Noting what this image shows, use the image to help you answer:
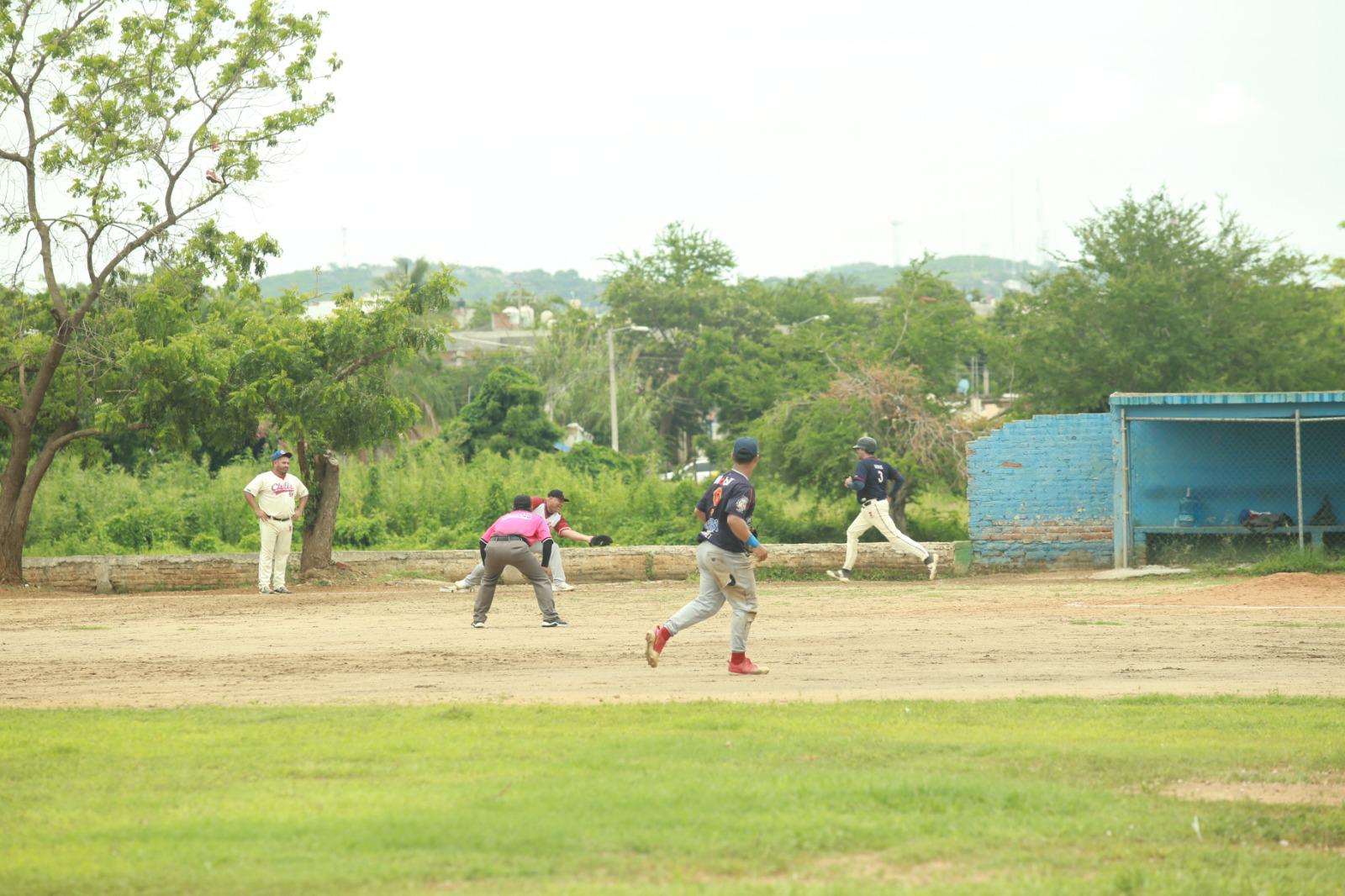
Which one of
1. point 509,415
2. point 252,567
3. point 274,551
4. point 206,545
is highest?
point 509,415

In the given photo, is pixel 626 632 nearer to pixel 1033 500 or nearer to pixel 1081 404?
pixel 1033 500

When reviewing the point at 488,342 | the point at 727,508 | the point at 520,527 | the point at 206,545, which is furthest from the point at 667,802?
the point at 488,342

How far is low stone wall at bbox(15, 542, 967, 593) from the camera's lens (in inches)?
977

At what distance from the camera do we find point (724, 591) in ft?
39.8

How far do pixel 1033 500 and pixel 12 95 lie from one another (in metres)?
17.5

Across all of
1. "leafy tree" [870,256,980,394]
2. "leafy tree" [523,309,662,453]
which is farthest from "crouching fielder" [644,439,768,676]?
"leafy tree" [523,309,662,453]

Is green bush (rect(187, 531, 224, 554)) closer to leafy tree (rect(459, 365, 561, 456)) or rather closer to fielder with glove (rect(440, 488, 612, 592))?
fielder with glove (rect(440, 488, 612, 592))

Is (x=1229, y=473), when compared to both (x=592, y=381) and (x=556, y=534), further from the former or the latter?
(x=592, y=381)

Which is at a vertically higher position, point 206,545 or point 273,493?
point 273,493

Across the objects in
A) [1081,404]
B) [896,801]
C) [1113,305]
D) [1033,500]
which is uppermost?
[1113,305]

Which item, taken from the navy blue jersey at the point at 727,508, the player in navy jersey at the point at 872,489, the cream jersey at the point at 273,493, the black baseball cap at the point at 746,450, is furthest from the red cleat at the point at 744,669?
the cream jersey at the point at 273,493

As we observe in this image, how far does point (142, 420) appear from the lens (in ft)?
77.0

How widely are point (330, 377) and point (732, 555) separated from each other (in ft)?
42.3

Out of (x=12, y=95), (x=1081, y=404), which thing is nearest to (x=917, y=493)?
(x=1081, y=404)
